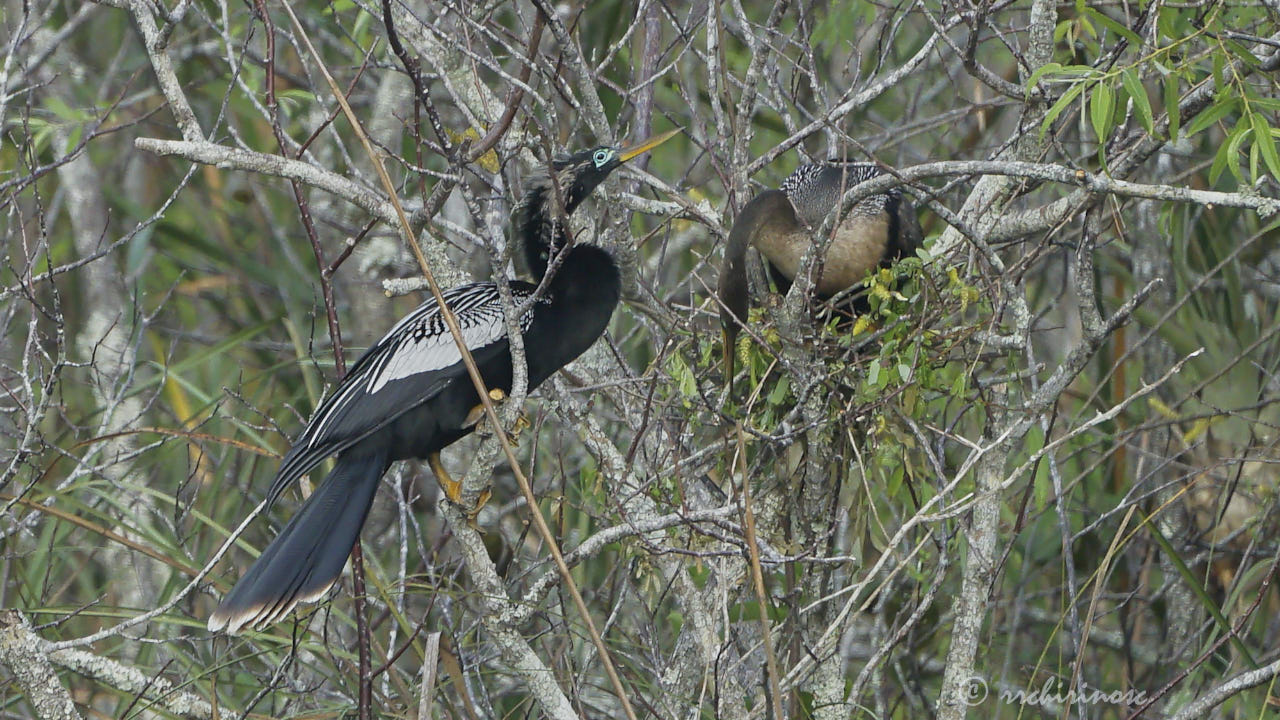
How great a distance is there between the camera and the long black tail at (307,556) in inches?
129

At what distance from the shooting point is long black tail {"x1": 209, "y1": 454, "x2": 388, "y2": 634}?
3279 mm

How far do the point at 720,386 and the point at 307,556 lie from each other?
1.22m

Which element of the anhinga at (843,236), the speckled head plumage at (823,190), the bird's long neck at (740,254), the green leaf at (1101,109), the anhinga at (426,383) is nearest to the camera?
the green leaf at (1101,109)

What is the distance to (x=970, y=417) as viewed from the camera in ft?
14.6

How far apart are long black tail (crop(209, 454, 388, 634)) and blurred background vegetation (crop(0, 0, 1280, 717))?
128mm

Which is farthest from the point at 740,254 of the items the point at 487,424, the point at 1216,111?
the point at 1216,111

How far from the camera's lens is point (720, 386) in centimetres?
390

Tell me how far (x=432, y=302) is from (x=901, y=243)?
1.39m

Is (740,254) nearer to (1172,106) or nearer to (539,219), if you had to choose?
(539,219)

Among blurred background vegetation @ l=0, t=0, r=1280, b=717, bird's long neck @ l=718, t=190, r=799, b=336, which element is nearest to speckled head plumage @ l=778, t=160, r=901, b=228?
blurred background vegetation @ l=0, t=0, r=1280, b=717

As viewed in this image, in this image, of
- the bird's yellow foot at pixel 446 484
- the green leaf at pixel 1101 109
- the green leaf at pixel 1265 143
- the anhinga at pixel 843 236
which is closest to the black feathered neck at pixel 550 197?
the anhinga at pixel 843 236

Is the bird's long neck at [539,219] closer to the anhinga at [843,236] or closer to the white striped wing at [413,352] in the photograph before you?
the white striped wing at [413,352]

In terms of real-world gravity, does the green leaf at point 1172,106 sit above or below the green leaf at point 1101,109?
below

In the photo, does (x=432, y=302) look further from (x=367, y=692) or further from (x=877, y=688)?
(x=877, y=688)
